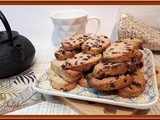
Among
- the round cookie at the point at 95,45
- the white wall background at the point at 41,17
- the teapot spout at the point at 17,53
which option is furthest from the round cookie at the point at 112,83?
the white wall background at the point at 41,17

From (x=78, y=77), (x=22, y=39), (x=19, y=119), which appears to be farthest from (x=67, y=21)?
(x=19, y=119)

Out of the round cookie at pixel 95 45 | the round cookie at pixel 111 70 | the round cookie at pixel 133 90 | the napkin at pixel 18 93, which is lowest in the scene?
the napkin at pixel 18 93

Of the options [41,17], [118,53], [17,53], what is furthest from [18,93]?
[41,17]

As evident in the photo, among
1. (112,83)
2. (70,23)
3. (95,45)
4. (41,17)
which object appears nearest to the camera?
(112,83)

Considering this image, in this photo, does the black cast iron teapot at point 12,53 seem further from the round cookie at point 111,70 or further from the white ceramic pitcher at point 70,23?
the round cookie at point 111,70

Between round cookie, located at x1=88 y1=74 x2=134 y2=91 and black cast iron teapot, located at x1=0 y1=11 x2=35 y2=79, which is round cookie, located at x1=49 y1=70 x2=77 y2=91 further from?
black cast iron teapot, located at x1=0 y1=11 x2=35 y2=79

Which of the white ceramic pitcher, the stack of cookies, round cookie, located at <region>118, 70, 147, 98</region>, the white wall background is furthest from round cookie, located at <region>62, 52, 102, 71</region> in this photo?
the white wall background

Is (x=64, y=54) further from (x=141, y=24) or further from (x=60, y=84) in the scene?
(x=141, y=24)
